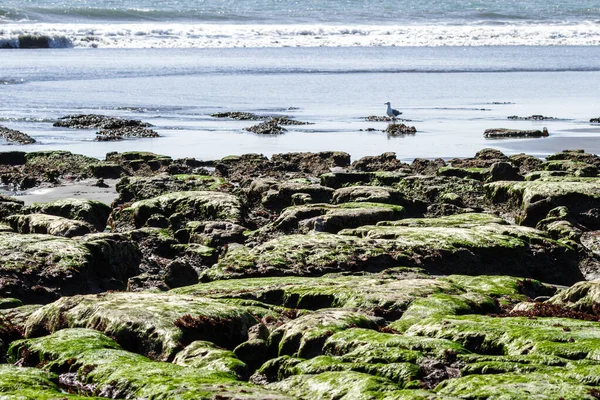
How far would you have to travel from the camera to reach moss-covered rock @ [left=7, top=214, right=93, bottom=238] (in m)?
16.2

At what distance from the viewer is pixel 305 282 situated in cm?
1302

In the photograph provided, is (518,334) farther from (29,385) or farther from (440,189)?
(440,189)

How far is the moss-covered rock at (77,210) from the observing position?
723 inches

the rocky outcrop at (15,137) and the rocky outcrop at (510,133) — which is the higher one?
the rocky outcrop at (510,133)

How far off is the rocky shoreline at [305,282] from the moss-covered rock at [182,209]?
0.05 meters

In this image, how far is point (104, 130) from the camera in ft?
107

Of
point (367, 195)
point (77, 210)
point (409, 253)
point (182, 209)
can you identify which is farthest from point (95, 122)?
point (409, 253)

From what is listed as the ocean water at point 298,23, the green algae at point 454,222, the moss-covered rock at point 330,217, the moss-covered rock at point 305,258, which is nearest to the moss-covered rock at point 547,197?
the green algae at point 454,222

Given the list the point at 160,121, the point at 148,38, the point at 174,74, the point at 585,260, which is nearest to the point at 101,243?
the point at 585,260

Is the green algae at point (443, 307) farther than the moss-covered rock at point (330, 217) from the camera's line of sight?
No

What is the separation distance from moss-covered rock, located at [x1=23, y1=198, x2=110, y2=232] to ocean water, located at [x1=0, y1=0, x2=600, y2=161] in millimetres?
8588

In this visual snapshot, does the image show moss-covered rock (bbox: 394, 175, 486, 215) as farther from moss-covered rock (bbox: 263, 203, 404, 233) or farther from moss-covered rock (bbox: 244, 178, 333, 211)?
moss-covered rock (bbox: 263, 203, 404, 233)

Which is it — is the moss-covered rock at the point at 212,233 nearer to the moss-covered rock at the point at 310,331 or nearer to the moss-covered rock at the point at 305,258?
the moss-covered rock at the point at 305,258

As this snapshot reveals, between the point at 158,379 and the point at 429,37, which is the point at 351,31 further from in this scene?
the point at 158,379
